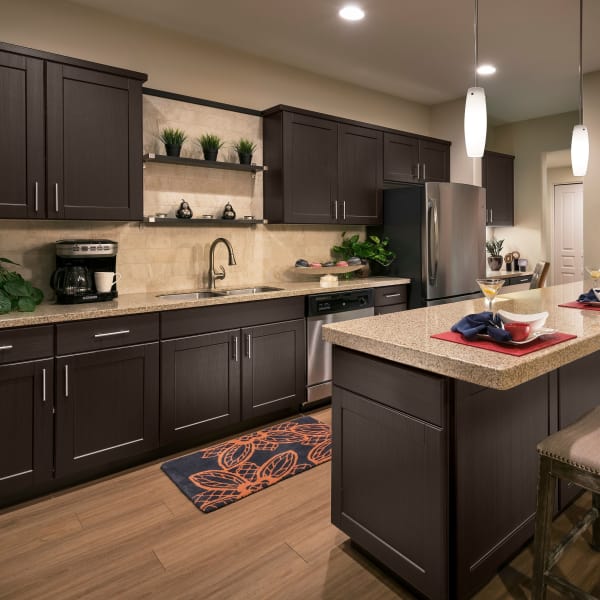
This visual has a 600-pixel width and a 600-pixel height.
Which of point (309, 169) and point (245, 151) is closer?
point (245, 151)

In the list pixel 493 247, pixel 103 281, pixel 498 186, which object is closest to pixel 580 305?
pixel 103 281

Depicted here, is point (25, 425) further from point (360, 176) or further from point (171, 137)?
point (360, 176)

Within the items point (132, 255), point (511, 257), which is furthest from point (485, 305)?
point (511, 257)

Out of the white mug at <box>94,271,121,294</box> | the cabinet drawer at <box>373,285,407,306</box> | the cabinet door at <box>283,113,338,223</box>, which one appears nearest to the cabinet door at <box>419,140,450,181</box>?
the cabinet door at <box>283,113,338,223</box>

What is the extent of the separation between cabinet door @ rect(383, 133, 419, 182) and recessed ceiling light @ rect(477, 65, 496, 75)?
2.65ft

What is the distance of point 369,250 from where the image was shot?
4.55 metres

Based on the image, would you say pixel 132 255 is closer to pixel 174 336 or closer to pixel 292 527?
pixel 174 336

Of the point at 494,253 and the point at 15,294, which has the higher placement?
the point at 494,253

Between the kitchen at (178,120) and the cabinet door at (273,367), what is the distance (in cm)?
76

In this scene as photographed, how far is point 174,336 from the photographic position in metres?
2.91

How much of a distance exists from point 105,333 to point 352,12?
265cm

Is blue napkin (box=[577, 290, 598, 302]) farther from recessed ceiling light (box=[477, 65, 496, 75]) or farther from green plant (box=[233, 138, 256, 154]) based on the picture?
recessed ceiling light (box=[477, 65, 496, 75])

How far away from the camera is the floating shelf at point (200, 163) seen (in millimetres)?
3270

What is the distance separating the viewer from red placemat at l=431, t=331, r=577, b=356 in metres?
1.54
